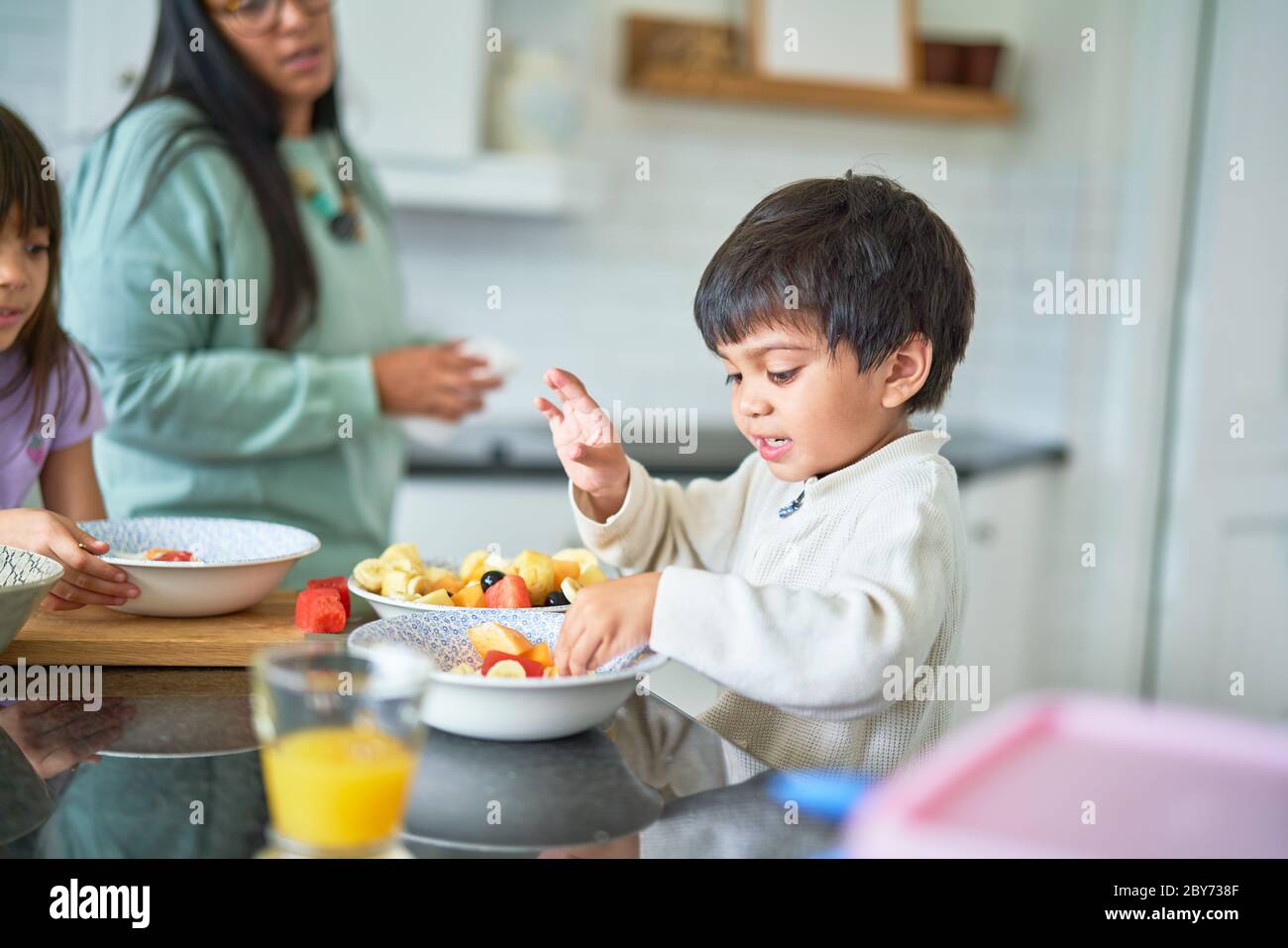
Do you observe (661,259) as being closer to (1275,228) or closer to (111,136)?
(1275,228)

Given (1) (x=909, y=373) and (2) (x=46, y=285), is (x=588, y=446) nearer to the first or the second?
(1) (x=909, y=373)

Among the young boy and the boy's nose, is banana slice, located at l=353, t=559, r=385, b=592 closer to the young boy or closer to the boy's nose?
the young boy

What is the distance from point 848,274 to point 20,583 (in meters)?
0.81

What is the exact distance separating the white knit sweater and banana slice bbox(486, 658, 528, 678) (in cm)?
11

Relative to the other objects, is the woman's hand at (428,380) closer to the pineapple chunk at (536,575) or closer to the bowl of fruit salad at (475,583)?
the bowl of fruit salad at (475,583)

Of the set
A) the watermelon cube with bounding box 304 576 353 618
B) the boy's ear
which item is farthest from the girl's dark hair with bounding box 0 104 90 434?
the boy's ear

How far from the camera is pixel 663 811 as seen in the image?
3.15 ft

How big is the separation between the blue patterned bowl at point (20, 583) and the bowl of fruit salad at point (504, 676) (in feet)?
0.95

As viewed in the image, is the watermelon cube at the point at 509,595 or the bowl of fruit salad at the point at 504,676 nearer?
the bowl of fruit salad at the point at 504,676

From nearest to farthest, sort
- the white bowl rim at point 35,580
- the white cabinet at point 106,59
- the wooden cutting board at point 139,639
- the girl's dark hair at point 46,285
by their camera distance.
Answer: the white bowl rim at point 35,580
the wooden cutting board at point 139,639
the girl's dark hair at point 46,285
the white cabinet at point 106,59

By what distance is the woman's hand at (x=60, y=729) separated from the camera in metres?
1.01

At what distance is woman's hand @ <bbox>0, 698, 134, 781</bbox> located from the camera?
39.7 inches

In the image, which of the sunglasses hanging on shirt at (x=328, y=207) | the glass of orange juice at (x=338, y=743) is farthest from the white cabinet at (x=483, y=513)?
the glass of orange juice at (x=338, y=743)

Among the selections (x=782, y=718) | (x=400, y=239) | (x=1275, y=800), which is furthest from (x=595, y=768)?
(x=400, y=239)
